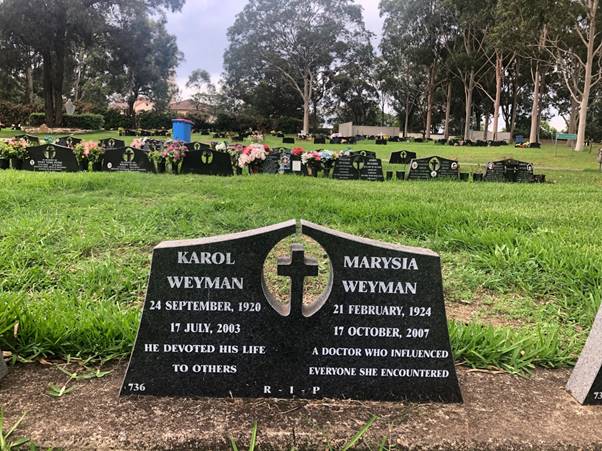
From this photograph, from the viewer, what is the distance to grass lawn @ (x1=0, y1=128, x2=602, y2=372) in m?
2.36

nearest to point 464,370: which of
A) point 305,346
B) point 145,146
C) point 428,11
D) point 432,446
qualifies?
point 432,446

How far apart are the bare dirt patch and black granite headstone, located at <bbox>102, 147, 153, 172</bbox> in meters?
9.82

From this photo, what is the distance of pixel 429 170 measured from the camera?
12.2m

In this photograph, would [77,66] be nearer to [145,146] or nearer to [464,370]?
[145,146]

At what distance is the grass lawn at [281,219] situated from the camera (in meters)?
2.36

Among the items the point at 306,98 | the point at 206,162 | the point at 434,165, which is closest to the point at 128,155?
the point at 206,162

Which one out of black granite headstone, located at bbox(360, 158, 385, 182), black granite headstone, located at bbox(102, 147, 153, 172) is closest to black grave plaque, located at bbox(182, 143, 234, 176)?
black granite headstone, located at bbox(102, 147, 153, 172)

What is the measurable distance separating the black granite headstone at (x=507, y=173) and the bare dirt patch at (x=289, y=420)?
36.6 ft

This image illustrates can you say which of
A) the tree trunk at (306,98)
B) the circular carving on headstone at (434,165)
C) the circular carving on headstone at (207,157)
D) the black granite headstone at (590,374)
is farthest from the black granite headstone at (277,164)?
the tree trunk at (306,98)

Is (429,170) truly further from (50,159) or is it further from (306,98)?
(306,98)

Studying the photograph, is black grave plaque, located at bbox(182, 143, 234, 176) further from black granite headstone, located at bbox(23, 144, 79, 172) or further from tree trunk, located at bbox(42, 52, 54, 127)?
tree trunk, located at bbox(42, 52, 54, 127)

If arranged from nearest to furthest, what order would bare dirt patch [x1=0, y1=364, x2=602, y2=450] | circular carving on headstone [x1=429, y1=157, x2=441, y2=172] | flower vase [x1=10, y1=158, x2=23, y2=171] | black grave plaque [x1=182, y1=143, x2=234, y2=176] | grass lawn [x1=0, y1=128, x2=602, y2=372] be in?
bare dirt patch [x1=0, y1=364, x2=602, y2=450]
grass lawn [x1=0, y1=128, x2=602, y2=372]
flower vase [x1=10, y1=158, x2=23, y2=171]
black grave plaque [x1=182, y1=143, x2=234, y2=176]
circular carving on headstone [x1=429, y1=157, x2=441, y2=172]

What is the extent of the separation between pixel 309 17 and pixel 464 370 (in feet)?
151

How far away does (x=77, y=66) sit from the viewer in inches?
2160
